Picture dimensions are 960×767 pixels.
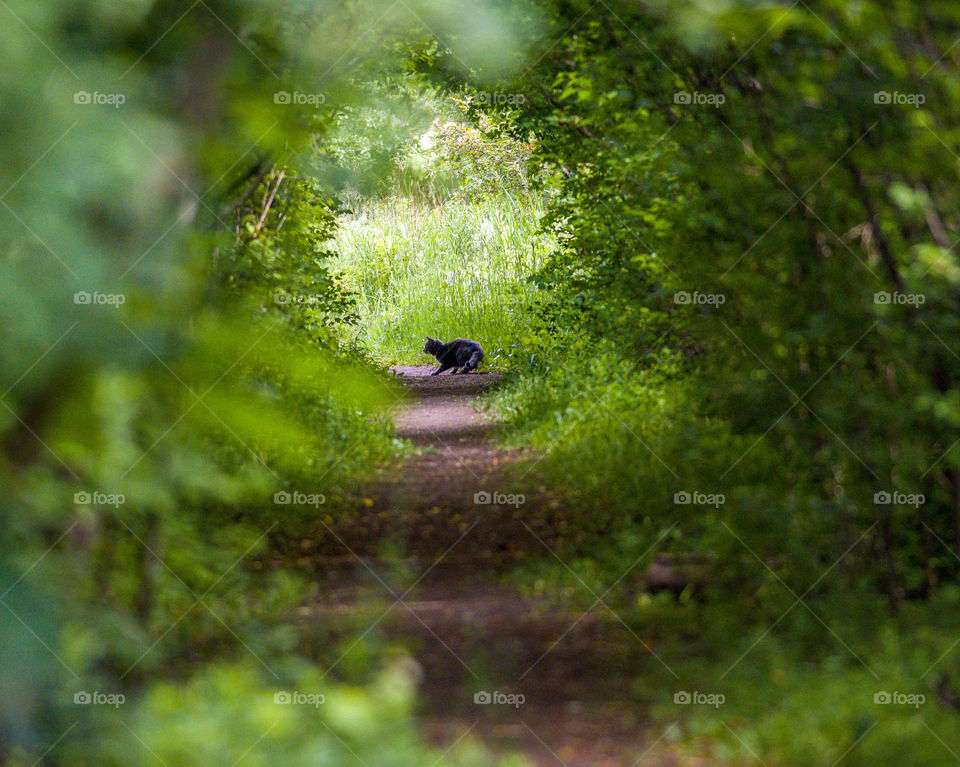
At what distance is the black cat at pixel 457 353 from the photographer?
54.7 feet

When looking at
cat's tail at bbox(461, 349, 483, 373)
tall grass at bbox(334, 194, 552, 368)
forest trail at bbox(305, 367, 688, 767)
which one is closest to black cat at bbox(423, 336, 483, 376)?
cat's tail at bbox(461, 349, 483, 373)

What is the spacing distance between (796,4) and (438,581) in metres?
3.60

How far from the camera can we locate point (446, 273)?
19625 mm

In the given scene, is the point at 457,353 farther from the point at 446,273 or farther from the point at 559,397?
the point at 559,397

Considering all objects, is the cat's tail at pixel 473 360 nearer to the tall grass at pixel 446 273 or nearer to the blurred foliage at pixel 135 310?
the tall grass at pixel 446 273

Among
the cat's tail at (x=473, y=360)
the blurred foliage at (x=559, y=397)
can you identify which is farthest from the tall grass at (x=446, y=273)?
the blurred foliage at (x=559, y=397)

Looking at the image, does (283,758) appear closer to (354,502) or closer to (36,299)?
(36,299)

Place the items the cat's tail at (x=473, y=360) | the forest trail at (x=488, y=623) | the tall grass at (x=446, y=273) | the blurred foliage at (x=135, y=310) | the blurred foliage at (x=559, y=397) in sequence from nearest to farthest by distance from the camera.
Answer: the blurred foliage at (x=135, y=310)
the blurred foliage at (x=559, y=397)
the forest trail at (x=488, y=623)
the cat's tail at (x=473, y=360)
the tall grass at (x=446, y=273)

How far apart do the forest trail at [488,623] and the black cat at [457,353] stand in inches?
306

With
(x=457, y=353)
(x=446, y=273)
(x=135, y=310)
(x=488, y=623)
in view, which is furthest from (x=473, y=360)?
(x=135, y=310)

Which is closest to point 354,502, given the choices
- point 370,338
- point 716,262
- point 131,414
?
point 716,262

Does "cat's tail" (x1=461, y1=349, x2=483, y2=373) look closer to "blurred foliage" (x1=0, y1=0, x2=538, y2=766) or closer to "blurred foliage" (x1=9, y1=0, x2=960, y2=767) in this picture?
"blurred foliage" (x1=9, y1=0, x2=960, y2=767)

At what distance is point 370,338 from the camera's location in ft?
63.0

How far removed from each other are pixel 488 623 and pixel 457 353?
11.9m
